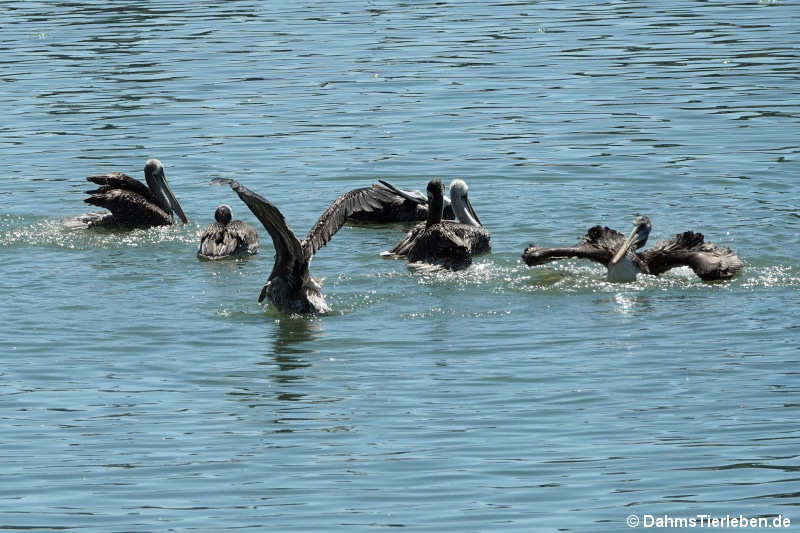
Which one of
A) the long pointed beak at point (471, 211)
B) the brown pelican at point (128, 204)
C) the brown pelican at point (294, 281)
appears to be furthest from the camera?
the brown pelican at point (128, 204)

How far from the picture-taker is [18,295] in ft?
48.6

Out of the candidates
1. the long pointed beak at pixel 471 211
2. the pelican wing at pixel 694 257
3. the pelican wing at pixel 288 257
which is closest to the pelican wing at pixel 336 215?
the pelican wing at pixel 288 257

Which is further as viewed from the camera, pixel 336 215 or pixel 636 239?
pixel 636 239

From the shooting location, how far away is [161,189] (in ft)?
60.7

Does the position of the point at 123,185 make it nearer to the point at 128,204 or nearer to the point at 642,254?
the point at 128,204

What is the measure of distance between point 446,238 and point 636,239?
6.08 feet

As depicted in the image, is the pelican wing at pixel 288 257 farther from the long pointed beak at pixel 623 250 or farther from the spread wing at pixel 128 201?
the spread wing at pixel 128 201

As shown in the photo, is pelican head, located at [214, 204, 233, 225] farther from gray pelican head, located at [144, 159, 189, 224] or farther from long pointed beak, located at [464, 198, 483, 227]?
A: long pointed beak, located at [464, 198, 483, 227]

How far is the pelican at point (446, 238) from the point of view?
15648 millimetres

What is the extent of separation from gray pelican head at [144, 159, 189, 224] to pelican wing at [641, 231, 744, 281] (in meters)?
5.65

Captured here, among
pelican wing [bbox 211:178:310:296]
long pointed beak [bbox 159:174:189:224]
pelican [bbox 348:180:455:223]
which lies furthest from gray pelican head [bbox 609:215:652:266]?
long pointed beak [bbox 159:174:189:224]

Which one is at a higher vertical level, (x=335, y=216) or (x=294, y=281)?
(x=335, y=216)

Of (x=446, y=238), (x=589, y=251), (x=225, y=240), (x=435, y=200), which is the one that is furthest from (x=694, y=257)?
(x=225, y=240)

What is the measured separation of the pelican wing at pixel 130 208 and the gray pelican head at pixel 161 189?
10cm
